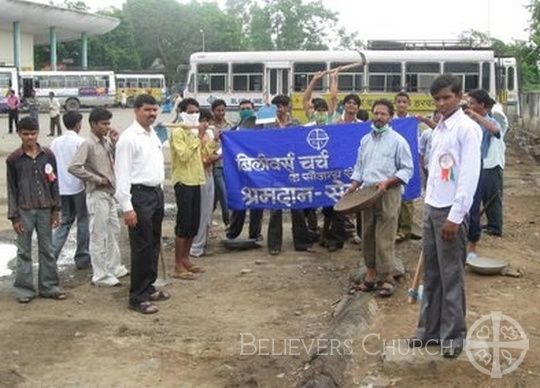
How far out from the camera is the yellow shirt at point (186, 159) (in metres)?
7.08

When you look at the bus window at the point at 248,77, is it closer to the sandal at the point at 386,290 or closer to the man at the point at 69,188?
the man at the point at 69,188

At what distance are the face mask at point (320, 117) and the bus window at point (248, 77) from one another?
12.4m

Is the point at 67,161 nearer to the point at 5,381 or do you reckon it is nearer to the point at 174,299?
the point at 174,299

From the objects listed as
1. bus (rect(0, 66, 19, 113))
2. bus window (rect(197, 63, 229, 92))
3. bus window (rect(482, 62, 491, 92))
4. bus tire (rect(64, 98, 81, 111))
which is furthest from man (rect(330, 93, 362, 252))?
bus tire (rect(64, 98, 81, 111))

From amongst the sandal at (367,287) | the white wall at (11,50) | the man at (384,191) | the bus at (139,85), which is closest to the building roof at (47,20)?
the white wall at (11,50)

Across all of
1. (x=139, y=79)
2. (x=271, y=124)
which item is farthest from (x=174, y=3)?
(x=271, y=124)

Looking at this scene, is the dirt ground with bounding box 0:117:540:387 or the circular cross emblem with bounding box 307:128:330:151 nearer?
the dirt ground with bounding box 0:117:540:387

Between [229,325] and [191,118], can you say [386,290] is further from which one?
[191,118]

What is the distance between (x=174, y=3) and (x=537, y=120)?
54718 mm

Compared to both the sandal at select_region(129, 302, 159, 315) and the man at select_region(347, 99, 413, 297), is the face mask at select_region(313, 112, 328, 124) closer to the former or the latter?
the man at select_region(347, 99, 413, 297)

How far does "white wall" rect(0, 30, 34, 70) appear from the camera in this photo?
53.7 meters

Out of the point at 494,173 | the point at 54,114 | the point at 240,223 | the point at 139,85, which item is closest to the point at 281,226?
the point at 240,223

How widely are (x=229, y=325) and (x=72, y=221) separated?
2.60 meters

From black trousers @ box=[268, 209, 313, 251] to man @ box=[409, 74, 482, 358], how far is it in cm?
376
